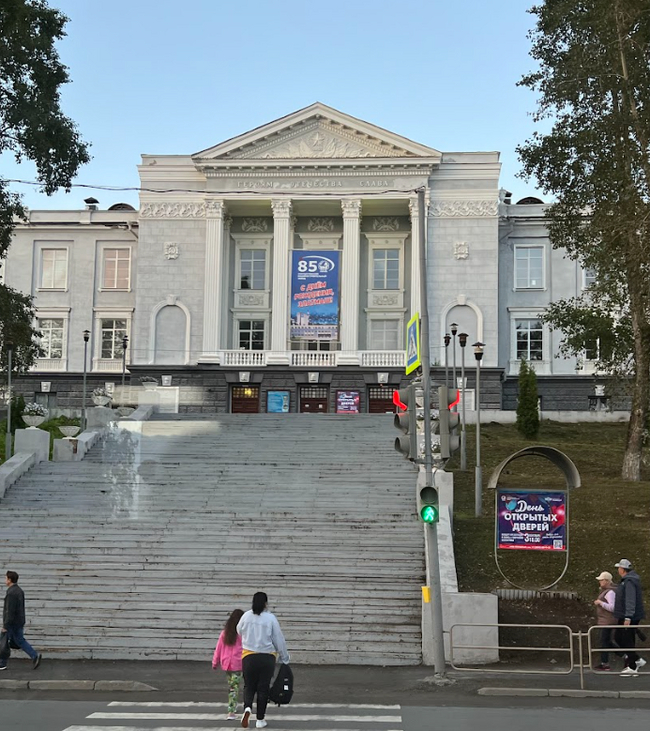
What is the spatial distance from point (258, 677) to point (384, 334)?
44.5 metres

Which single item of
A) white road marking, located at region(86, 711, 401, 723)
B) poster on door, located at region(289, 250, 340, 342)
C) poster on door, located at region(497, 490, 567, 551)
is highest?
poster on door, located at region(289, 250, 340, 342)

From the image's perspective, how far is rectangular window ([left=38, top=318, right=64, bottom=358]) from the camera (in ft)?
194

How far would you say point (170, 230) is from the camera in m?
55.6

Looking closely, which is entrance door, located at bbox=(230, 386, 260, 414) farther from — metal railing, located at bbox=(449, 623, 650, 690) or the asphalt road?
the asphalt road

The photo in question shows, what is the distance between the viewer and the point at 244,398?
177 ft

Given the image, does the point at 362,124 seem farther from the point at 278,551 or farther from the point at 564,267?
the point at 278,551

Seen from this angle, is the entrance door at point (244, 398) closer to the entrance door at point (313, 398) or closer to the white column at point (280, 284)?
the white column at point (280, 284)

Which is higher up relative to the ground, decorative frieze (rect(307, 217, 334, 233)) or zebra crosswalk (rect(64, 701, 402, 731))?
decorative frieze (rect(307, 217, 334, 233))

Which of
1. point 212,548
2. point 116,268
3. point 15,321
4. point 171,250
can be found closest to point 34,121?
point 15,321

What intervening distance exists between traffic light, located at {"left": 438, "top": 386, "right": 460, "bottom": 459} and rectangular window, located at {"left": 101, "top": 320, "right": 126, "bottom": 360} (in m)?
43.6

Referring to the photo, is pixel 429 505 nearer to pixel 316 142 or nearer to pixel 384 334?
pixel 384 334

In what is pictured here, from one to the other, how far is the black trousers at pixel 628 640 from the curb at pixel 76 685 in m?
7.23

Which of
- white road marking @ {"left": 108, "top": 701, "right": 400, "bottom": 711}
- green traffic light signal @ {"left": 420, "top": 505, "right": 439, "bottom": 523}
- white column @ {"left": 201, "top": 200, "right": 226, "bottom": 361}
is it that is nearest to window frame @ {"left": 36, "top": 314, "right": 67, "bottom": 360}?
white column @ {"left": 201, "top": 200, "right": 226, "bottom": 361}

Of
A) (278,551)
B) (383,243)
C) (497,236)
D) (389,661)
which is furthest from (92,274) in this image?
(389,661)
